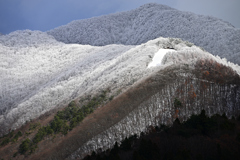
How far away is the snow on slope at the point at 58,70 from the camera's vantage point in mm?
16578

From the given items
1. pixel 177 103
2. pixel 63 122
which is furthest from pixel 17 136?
pixel 177 103

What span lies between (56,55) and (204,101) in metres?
31.6

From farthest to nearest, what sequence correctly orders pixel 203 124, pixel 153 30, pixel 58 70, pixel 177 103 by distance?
pixel 153 30, pixel 58 70, pixel 177 103, pixel 203 124

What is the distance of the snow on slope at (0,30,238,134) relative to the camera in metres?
16.6

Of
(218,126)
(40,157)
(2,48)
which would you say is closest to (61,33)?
(2,48)

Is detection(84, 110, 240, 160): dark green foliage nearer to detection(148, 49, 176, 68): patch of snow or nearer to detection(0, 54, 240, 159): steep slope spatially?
detection(0, 54, 240, 159): steep slope

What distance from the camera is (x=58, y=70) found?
30.7 metres

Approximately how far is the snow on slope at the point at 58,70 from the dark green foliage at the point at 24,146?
392cm

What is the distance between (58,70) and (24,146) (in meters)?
19.5

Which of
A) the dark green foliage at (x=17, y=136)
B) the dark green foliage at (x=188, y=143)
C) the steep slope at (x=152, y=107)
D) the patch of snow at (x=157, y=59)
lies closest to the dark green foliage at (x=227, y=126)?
the dark green foliage at (x=188, y=143)

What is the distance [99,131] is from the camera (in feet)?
38.7

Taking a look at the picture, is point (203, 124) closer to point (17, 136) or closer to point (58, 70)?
point (17, 136)

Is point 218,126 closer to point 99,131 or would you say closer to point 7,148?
point 99,131

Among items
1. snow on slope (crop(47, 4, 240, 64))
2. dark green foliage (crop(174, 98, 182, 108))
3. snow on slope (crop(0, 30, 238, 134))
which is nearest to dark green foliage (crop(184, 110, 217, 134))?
dark green foliage (crop(174, 98, 182, 108))
